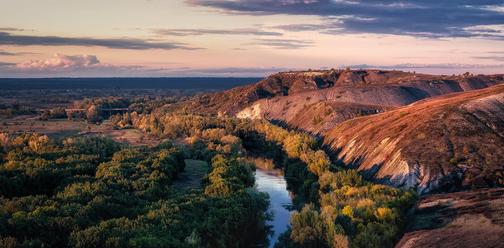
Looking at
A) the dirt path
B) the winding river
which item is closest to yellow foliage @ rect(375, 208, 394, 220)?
the winding river

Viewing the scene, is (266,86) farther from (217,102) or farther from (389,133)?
(389,133)

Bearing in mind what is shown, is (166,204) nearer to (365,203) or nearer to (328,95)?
(365,203)

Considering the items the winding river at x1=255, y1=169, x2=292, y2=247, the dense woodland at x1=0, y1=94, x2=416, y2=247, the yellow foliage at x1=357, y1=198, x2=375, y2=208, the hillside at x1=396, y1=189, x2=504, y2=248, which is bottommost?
the winding river at x1=255, y1=169, x2=292, y2=247

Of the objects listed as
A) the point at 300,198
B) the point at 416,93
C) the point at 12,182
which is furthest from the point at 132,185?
the point at 416,93

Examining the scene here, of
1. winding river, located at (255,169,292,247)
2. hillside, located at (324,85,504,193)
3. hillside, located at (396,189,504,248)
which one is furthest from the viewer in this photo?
hillside, located at (324,85,504,193)

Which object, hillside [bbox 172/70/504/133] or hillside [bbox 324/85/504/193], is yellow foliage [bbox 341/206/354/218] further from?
hillside [bbox 172/70/504/133]

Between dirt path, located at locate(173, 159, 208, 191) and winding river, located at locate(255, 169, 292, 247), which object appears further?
dirt path, located at locate(173, 159, 208, 191)

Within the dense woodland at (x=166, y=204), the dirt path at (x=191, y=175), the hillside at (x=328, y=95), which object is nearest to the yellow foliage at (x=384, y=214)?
the dense woodland at (x=166, y=204)
